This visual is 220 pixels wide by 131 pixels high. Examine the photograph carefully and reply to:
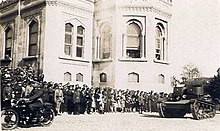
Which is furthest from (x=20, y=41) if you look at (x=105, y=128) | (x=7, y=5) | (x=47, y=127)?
(x=105, y=128)

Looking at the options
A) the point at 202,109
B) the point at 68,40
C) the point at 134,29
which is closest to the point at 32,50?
the point at 68,40

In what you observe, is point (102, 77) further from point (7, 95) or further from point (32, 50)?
point (7, 95)

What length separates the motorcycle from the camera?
1.89 metres

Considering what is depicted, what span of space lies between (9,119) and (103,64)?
1005 millimetres

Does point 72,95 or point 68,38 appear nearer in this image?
point 72,95

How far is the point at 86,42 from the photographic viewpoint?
3033 mm

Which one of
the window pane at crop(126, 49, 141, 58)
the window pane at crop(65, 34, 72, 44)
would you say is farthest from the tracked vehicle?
the window pane at crop(65, 34, 72, 44)

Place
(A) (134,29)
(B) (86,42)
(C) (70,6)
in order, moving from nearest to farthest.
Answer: (B) (86,42) → (C) (70,6) → (A) (134,29)

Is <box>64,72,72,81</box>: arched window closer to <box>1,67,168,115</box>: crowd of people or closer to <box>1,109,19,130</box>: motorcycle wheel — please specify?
<box>1,67,168,115</box>: crowd of people

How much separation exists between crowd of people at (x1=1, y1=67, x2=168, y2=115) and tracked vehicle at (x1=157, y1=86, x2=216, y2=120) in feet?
0.40

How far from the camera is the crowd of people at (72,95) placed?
6.48 ft

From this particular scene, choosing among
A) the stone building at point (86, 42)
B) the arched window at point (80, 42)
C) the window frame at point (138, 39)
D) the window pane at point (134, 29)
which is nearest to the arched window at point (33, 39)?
the stone building at point (86, 42)

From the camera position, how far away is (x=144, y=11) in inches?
147

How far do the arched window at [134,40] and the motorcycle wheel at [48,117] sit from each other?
140 centimetres
